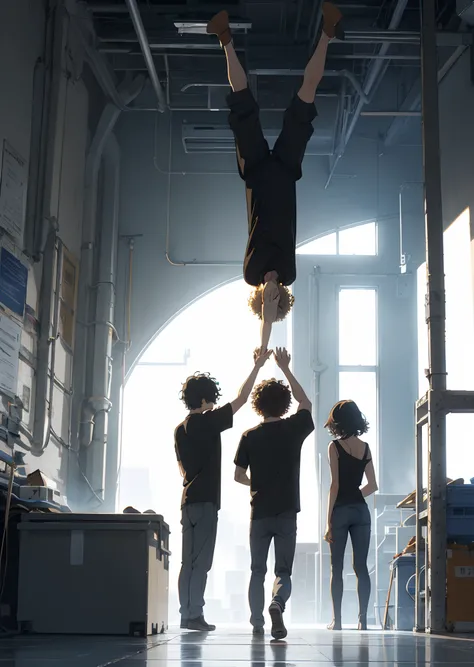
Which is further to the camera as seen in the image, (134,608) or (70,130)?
(70,130)

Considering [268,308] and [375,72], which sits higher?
[375,72]

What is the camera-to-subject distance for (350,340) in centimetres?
924

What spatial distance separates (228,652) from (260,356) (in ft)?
5.83

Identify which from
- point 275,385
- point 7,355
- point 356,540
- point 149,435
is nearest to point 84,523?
point 275,385

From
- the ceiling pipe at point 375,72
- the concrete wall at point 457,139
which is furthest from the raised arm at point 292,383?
the ceiling pipe at point 375,72

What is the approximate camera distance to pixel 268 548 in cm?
410

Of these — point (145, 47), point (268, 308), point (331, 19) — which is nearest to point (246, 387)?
point (268, 308)

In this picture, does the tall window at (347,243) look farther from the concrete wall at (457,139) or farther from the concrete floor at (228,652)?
the concrete floor at (228,652)

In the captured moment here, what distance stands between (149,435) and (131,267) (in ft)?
5.43

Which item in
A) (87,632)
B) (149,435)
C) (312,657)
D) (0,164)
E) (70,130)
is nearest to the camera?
(312,657)

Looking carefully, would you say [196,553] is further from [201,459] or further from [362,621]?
[362,621]

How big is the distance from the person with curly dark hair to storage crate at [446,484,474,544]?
1.51 ft

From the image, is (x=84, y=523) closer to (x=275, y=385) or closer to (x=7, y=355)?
(x=275, y=385)

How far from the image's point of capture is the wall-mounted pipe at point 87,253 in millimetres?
8078
